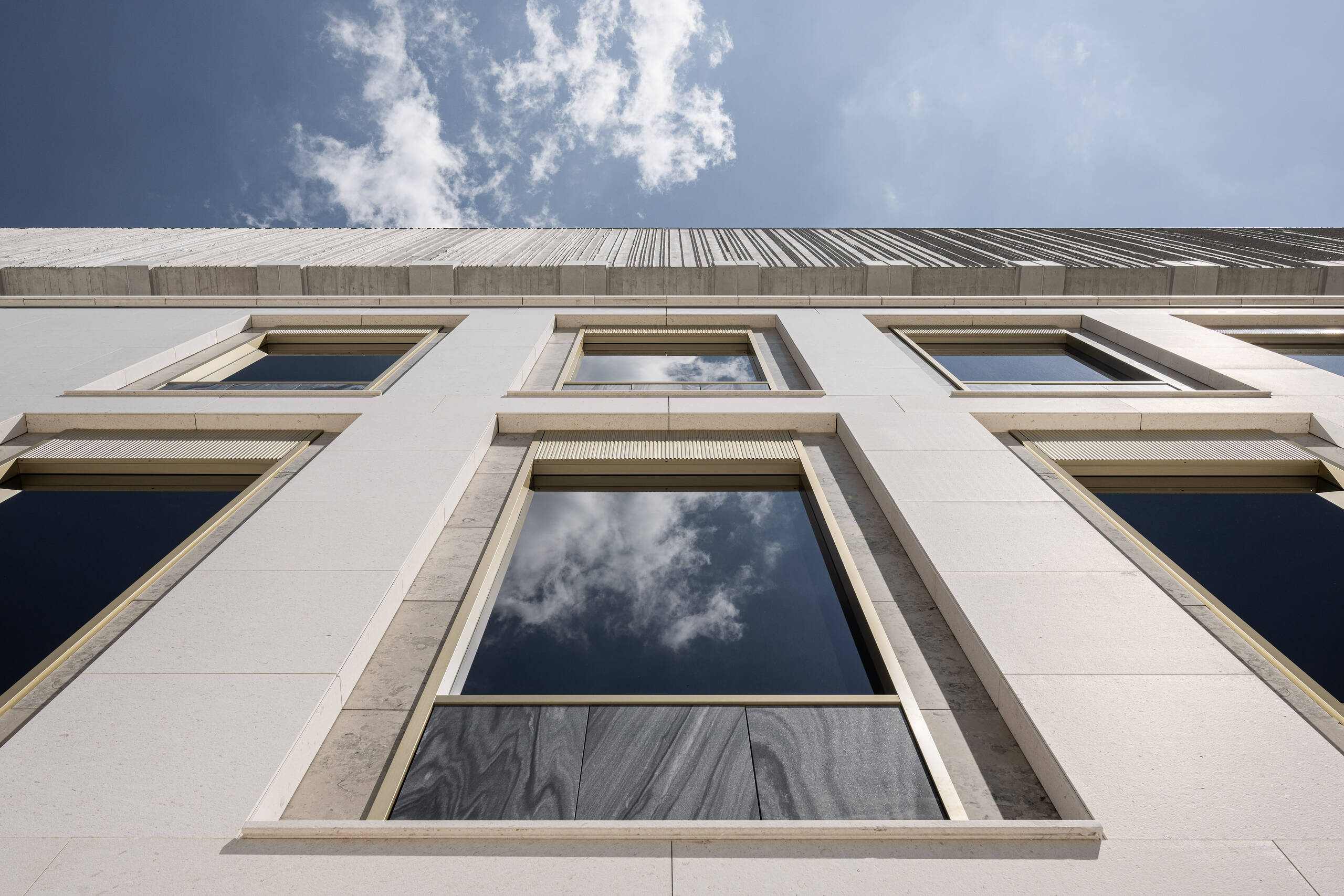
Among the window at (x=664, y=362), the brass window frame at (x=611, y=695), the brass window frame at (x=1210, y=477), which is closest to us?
the brass window frame at (x=611, y=695)

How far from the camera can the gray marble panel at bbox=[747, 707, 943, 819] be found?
381cm

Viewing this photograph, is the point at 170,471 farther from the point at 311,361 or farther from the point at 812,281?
the point at 812,281

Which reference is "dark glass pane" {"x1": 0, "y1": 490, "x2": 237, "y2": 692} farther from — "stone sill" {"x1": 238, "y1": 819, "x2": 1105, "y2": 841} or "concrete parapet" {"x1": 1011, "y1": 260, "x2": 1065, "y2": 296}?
"concrete parapet" {"x1": 1011, "y1": 260, "x2": 1065, "y2": 296}

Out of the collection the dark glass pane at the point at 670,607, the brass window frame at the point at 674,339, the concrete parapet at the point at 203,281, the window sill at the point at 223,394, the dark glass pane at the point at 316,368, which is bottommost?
the dark glass pane at the point at 670,607

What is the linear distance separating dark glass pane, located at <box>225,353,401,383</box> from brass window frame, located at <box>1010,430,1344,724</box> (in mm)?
9564

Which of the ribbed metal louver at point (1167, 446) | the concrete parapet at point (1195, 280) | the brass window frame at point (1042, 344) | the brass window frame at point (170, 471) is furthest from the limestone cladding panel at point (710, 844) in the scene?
the concrete parapet at point (1195, 280)

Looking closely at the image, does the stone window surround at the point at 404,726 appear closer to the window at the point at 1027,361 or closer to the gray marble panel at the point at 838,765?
the gray marble panel at the point at 838,765

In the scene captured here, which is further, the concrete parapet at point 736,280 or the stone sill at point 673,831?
the concrete parapet at point 736,280

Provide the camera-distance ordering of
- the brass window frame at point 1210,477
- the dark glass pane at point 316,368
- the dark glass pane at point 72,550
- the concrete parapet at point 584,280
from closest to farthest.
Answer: the brass window frame at point 1210,477 → the dark glass pane at point 72,550 → the dark glass pane at point 316,368 → the concrete parapet at point 584,280

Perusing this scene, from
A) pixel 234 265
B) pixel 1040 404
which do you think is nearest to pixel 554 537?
pixel 1040 404

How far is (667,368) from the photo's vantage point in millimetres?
11203

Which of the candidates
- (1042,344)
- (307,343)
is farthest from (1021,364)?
(307,343)

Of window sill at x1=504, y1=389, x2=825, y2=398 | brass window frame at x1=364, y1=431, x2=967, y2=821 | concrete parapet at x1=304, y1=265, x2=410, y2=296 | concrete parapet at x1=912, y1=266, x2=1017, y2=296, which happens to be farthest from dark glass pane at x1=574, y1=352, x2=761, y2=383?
concrete parapet at x1=304, y1=265, x2=410, y2=296

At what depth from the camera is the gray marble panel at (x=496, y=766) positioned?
3.80 m
